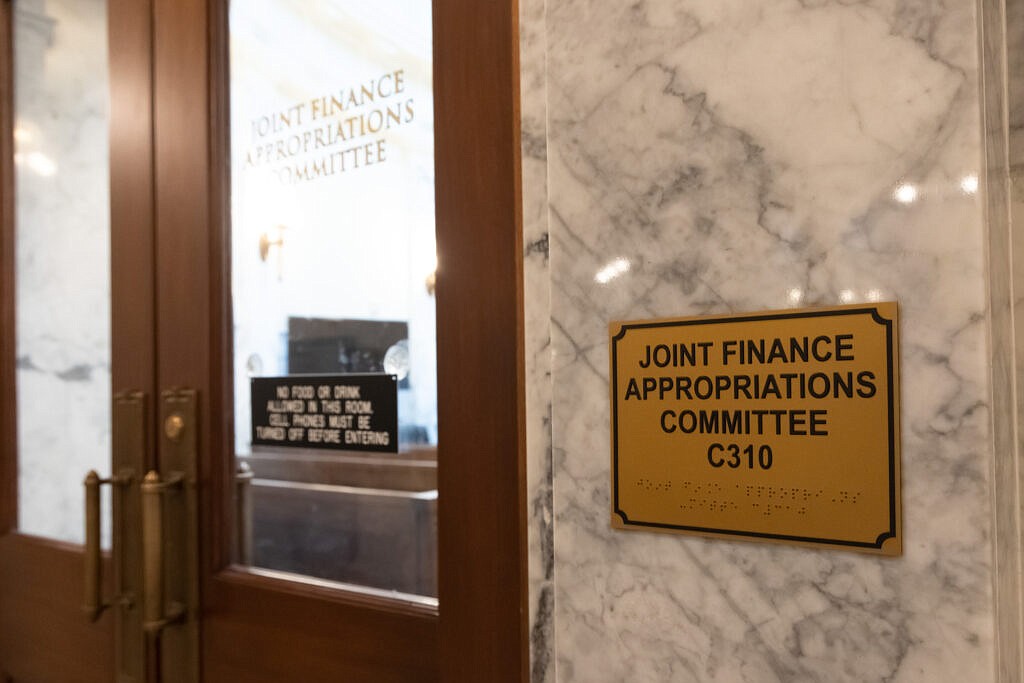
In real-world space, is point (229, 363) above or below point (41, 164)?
below

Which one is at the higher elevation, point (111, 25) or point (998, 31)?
point (111, 25)

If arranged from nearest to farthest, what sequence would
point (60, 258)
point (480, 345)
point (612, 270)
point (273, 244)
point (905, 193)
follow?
1. point (905, 193)
2. point (612, 270)
3. point (480, 345)
4. point (273, 244)
5. point (60, 258)

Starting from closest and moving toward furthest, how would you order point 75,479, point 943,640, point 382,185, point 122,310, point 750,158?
point 943,640, point 750,158, point 382,185, point 122,310, point 75,479

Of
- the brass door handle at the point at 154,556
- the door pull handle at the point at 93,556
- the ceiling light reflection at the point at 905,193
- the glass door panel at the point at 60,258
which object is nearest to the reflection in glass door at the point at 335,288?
the brass door handle at the point at 154,556

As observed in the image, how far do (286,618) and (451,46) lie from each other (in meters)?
0.87

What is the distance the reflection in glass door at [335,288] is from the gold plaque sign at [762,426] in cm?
36

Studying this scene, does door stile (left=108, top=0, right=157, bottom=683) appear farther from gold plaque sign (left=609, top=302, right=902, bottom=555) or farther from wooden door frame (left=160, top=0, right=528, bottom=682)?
gold plaque sign (left=609, top=302, right=902, bottom=555)

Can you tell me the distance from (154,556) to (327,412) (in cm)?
41

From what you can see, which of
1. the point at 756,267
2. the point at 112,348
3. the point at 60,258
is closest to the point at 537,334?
the point at 756,267

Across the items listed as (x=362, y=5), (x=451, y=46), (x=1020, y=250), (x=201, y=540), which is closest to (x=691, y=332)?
(x=1020, y=250)

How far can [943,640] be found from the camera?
2.27ft

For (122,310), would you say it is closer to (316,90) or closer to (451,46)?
(316,90)

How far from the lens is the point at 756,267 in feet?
2.59

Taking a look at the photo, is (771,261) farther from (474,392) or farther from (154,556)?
(154,556)
